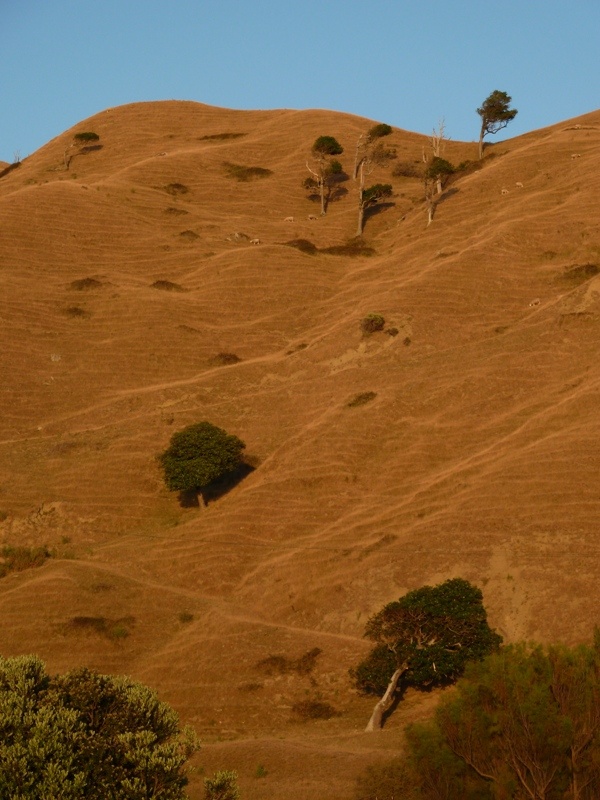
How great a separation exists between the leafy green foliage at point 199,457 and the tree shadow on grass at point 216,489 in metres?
0.43

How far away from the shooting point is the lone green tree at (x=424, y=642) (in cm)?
3145

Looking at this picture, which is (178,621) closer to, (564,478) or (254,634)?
(254,634)

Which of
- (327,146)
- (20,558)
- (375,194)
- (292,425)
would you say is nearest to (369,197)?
(375,194)

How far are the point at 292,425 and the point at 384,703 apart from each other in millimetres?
22941

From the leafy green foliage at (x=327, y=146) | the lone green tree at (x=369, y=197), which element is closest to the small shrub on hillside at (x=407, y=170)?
the leafy green foliage at (x=327, y=146)

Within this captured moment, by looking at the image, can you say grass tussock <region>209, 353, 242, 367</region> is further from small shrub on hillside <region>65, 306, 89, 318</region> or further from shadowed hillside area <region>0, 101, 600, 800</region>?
small shrub on hillside <region>65, 306, 89, 318</region>

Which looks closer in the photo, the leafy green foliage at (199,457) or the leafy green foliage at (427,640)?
the leafy green foliage at (427,640)

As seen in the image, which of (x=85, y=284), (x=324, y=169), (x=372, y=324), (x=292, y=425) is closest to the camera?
(x=292, y=425)

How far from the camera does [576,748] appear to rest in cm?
1720

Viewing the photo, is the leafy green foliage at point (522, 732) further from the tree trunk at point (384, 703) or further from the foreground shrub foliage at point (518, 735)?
the tree trunk at point (384, 703)

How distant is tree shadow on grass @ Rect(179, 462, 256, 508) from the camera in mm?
48438

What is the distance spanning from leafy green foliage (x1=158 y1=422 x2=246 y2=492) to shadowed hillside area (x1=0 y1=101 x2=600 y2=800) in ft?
4.78

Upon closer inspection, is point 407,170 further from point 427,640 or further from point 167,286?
point 427,640

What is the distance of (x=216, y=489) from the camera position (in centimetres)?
4900
